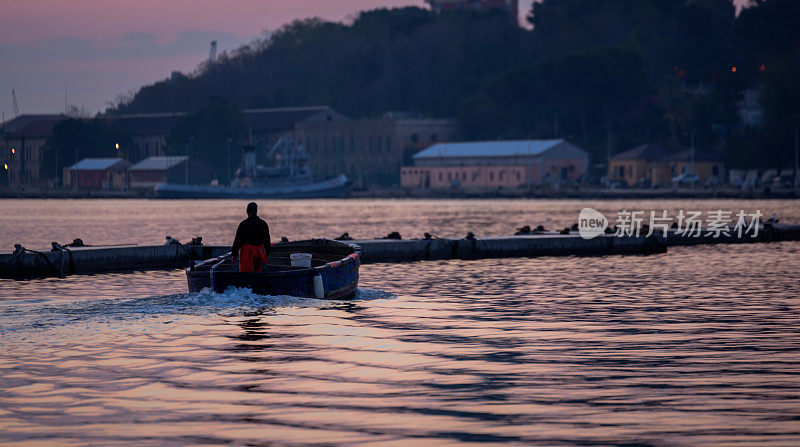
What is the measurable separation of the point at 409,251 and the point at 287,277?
687 inches

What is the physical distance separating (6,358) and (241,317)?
5.91 metres

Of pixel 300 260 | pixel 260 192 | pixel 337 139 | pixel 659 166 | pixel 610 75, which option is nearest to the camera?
pixel 300 260

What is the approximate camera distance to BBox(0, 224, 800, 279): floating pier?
34031mm

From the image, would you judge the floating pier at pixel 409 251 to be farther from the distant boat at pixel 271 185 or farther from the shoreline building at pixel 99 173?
the shoreline building at pixel 99 173

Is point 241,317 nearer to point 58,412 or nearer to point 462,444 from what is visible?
point 58,412

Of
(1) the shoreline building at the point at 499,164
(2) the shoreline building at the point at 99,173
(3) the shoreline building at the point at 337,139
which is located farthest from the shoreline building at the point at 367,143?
(2) the shoreline building at the point at 99,173

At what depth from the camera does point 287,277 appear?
2344cm

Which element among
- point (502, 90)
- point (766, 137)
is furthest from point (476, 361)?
point (502, 90)

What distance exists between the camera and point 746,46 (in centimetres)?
15650

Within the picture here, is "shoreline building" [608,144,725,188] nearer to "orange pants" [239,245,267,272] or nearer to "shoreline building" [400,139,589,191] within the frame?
"shoreline building" [400,139,589,191]

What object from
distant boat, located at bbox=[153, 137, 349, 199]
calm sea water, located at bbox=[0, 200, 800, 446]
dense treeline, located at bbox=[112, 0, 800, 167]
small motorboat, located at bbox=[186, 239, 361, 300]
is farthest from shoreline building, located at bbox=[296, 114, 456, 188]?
small motorboat, located at bbox=[186, 239, 361, 300]

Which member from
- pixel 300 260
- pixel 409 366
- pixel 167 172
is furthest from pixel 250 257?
pixel 167 172

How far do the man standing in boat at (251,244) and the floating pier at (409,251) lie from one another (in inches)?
414

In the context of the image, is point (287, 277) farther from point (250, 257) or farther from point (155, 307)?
point (155, 307)
